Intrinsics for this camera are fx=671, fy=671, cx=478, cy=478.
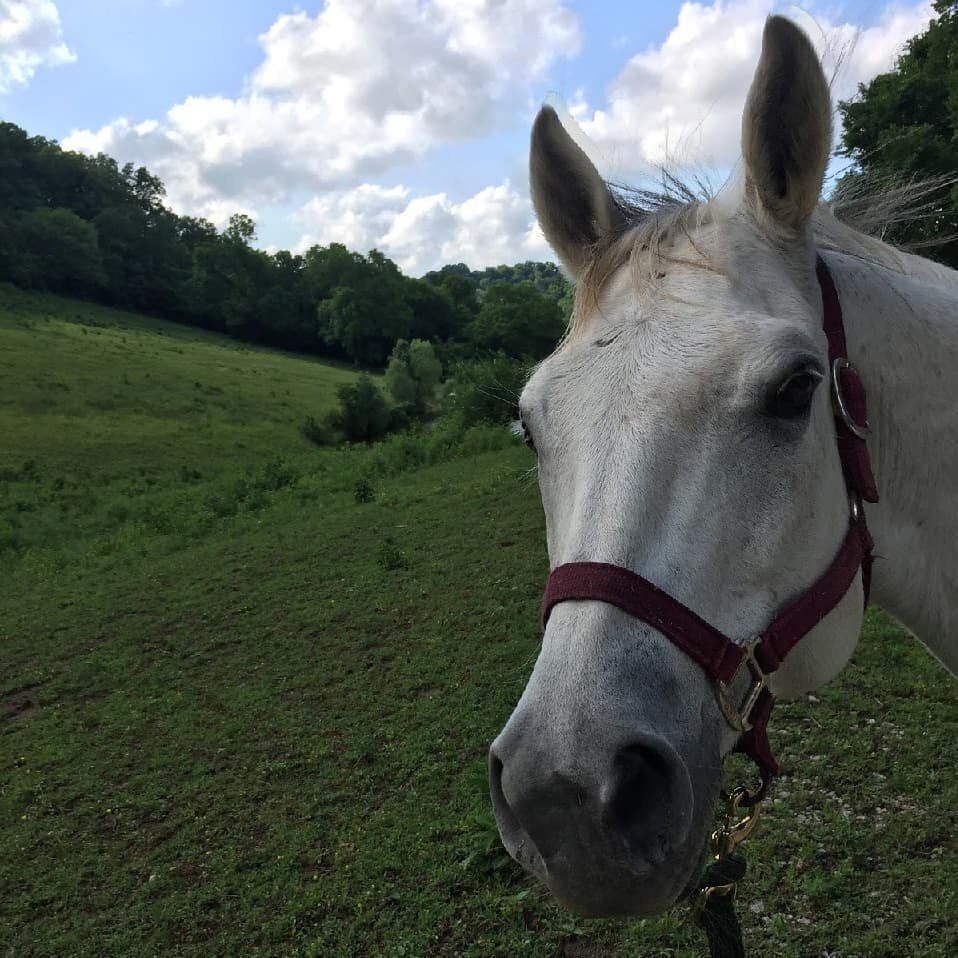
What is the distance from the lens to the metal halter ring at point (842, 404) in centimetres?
185

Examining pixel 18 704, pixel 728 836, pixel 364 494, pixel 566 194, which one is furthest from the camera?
pixel 364 494

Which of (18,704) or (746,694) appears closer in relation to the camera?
(746,694)

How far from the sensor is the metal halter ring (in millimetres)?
1850

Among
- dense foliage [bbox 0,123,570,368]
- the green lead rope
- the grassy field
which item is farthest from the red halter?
dense foliage [bbox 0,123,570,368]

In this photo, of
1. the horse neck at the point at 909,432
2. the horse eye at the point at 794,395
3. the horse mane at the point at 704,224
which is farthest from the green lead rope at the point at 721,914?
the horse mane at the point at 704,224

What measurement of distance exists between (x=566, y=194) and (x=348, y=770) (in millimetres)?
4940

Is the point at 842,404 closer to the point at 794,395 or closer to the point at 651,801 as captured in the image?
the point at 794,395

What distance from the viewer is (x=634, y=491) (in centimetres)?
157

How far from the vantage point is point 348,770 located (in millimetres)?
5621

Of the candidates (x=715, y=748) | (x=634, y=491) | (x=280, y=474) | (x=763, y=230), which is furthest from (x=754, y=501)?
(x=280, y=474)

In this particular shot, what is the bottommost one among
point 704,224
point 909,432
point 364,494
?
point 364,494

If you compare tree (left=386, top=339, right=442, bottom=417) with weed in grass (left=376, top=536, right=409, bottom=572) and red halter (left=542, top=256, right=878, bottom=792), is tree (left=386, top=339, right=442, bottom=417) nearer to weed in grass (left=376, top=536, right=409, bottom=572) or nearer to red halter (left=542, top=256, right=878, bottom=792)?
weed in grass (left=376, top=536, right=409, bottom=572)

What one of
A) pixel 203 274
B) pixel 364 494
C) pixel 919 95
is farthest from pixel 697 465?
pixel 203 274

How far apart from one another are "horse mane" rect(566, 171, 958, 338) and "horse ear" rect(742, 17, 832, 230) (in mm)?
148
